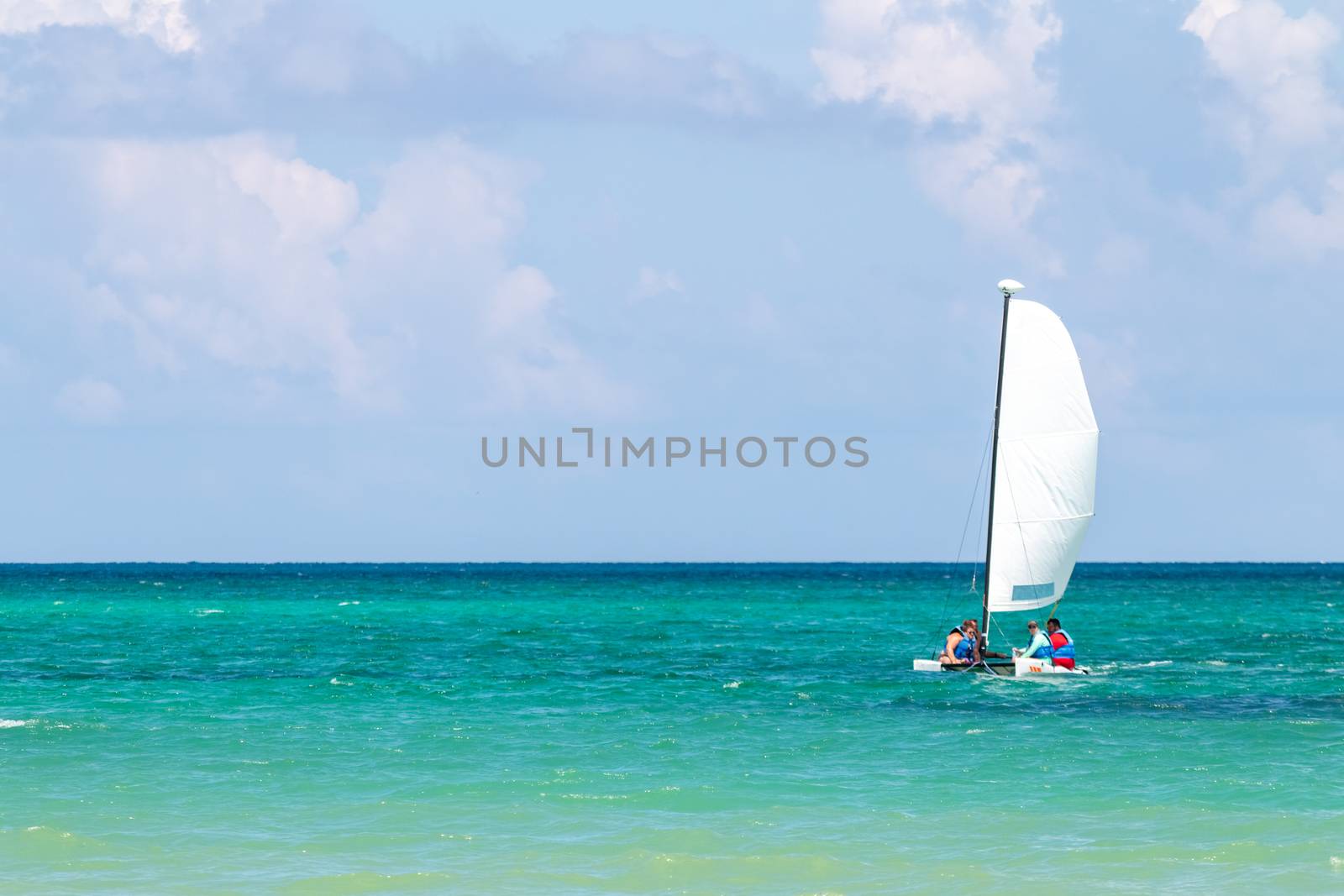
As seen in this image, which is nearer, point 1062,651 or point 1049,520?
point 1062,651

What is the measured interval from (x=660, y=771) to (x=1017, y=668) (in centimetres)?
1820

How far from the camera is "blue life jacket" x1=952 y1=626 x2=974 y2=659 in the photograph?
43875 millimetres

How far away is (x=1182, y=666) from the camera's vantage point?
4859 centimetres

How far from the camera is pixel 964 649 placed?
43.9 m

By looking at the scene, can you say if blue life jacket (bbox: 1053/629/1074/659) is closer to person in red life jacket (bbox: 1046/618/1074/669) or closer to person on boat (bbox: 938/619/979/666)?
person in red life jacket (bbox: 1046/618/1074/669)

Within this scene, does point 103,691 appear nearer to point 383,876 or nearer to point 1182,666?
point 383,876

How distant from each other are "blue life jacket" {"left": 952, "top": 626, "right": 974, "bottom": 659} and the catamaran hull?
416 millimetres

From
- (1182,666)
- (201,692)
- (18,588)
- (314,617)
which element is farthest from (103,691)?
(18,588)

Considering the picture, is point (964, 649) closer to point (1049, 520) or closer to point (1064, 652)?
point (1064, 652)

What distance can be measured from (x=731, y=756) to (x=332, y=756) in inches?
294

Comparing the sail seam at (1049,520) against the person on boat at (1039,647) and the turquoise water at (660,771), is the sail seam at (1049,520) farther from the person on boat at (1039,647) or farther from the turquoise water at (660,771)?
the turquoise water at (660,771)

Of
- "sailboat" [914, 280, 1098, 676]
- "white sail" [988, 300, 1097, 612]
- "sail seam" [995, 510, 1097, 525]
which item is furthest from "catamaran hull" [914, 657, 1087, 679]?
"sail seam" [995, 510, 1097, 525]

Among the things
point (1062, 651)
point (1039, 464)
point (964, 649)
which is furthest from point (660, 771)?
point (1039, 464)

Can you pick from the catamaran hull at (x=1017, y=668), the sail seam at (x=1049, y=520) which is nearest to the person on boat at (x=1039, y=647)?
the catamaran hull at (x=1017, y=668)
